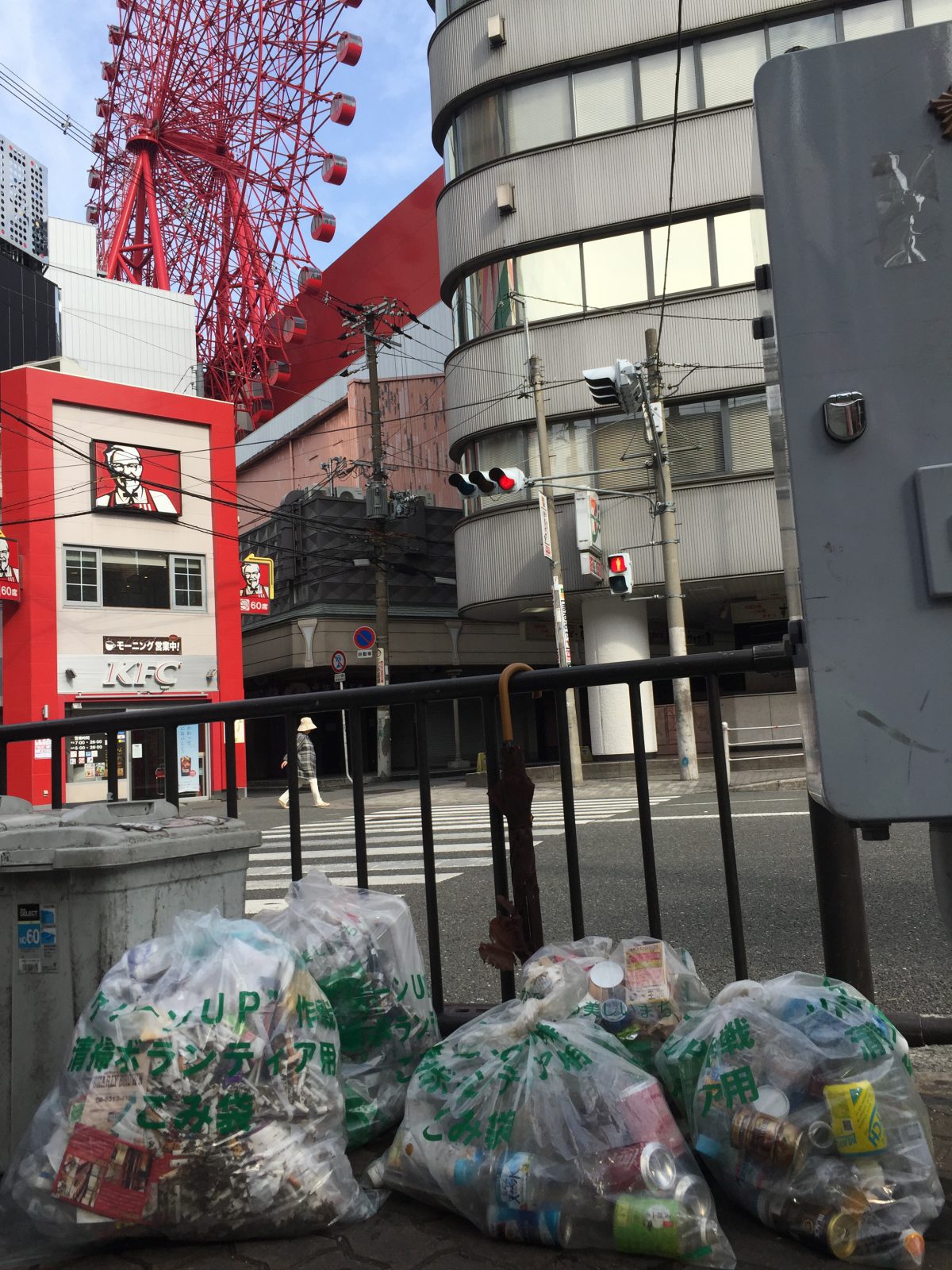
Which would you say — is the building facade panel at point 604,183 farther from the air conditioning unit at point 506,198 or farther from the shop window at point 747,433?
the shop window at point 747,433

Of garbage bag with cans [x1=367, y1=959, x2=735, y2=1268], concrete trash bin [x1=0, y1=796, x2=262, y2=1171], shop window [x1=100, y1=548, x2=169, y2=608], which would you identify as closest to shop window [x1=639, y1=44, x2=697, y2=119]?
shop window [x1=100, y1=548, x2=169, y2=608]

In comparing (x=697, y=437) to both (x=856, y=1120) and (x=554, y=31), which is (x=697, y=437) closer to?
(x=554, y=31)

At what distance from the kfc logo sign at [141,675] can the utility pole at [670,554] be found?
14093 mm

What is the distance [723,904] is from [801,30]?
20334 mm

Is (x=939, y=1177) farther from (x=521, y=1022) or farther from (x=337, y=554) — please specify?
(x=337, y=554)

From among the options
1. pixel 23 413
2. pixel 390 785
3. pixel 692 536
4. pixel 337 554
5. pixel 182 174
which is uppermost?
pixel 182 174

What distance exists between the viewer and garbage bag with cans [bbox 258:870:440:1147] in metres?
2.54

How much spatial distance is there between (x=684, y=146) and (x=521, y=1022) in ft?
73.6

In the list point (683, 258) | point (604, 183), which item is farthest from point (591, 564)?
point (604, 183)

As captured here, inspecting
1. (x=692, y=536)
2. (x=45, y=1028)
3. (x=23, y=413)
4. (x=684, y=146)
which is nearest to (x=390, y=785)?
(x=692, y=536)

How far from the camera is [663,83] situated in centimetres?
2145

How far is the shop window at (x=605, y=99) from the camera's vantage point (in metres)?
21.8

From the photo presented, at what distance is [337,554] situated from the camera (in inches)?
1270

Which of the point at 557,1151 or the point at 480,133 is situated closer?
the point at 557,1151
